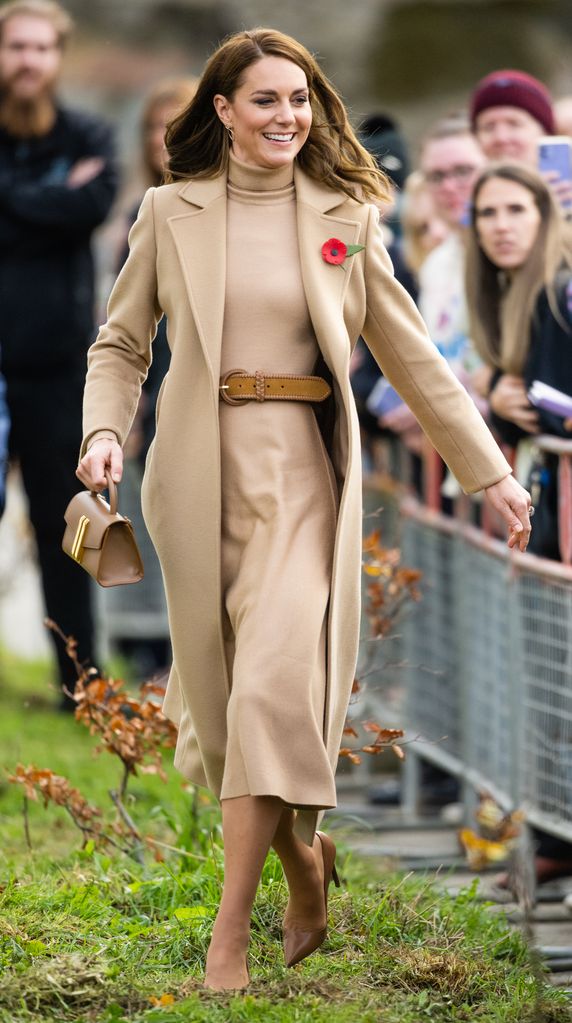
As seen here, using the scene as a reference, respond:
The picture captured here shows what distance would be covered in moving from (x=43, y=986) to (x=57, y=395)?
461 centimetres

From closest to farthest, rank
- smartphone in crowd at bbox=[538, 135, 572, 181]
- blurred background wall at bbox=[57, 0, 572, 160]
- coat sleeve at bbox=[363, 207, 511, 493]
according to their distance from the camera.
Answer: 1. coat sleeve at bbox=[363, 207, 511, 493]
2. smartphone in crowd at bbox=[538, 135, 572, 181]
3. blurred background wall at bbox=[57, 0, 572, 160]

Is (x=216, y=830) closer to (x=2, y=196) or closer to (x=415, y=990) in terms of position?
(x=415, y=990)

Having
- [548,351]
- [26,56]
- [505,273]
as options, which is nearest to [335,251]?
[548,351]

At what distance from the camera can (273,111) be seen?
4.53m

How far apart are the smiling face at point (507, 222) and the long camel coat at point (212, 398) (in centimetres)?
196

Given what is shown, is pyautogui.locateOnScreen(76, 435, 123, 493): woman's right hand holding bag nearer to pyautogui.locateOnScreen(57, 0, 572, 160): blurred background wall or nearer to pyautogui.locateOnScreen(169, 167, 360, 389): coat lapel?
pyautogui.locateOnScreen(169, 167, 360, 389): coat lapel

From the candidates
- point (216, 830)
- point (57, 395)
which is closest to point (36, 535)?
point (57, 395)

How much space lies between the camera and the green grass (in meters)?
4.32

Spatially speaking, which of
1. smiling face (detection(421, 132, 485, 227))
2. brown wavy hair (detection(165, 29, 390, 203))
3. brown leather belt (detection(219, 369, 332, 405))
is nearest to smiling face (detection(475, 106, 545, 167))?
smiling face (detection(421, 132, 485, 227))

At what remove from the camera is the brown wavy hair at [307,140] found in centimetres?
464

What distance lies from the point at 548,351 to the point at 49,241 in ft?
9.90

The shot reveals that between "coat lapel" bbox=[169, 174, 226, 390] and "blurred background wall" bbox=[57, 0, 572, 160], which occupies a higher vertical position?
"blurred background wall" bbox=[57, 0, 572, 160]

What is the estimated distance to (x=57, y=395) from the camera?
8.67m

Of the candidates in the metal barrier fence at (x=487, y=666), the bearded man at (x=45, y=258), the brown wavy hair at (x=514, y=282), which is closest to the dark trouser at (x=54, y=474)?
the bearded man at (x=45, y=258)
